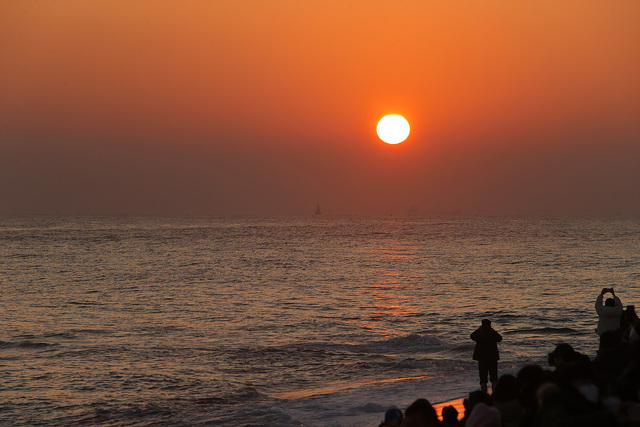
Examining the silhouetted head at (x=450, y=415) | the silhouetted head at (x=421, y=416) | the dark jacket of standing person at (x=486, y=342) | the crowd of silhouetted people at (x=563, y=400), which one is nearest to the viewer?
the crowd of silhouetted people at (x=563, y=400)

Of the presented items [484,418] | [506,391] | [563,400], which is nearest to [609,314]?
[506,391]

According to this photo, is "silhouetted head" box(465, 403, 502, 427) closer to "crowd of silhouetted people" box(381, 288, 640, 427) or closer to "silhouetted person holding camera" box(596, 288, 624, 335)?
"crowd of silhouetted people" box(381, 288, 640, 427)

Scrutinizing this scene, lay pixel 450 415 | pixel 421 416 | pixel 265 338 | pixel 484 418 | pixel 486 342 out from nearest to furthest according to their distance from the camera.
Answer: pixel 484 418, pixel 421 416, pixel 450 415, pixel 486 342, pixel 265 338

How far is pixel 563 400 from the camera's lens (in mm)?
5484

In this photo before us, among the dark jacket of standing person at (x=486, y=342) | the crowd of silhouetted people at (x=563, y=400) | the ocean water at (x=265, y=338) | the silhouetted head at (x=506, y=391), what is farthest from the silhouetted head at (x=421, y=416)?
the dark jacket of standing person at (x=486, y=342)

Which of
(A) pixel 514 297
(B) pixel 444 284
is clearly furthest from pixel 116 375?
(B) pixel 444 284

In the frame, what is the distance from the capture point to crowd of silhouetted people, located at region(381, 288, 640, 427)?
17.4 ft

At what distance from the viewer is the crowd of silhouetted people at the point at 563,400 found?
5.30 metres

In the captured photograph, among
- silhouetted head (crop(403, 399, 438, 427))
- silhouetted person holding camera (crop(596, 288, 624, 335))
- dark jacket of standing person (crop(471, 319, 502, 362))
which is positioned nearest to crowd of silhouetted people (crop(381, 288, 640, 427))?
silhouetted head (crop(403, 399, 438, 427))

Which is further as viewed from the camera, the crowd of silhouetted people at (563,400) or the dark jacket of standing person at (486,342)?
the dark jacket of standing person at (486,342)

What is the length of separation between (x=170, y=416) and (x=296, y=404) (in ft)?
9.55

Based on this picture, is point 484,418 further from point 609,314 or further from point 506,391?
point 609,314

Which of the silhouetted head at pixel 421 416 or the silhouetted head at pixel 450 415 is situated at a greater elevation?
the silhouetted head at pixel 421 416

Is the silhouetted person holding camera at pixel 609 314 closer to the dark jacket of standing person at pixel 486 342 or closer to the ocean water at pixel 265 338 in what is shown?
the dark jacket of standing person at pixel 486 342
